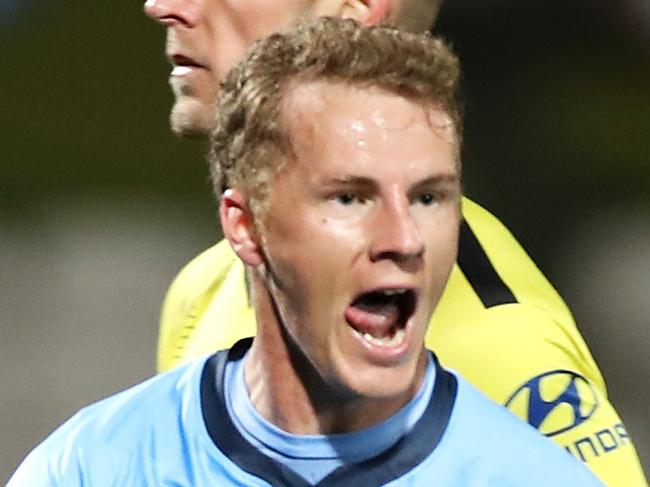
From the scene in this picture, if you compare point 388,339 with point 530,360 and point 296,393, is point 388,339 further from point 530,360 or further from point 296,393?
point 530,360

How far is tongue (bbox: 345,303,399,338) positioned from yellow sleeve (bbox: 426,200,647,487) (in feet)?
0.81

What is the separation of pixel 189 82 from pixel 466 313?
42 centimetres

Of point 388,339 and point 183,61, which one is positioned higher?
point 183,61

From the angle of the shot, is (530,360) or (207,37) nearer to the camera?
(530,360)

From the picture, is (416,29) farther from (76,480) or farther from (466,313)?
(76,480)

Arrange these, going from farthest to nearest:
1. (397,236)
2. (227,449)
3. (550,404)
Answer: (550,404)
(227,449)
(397,236)

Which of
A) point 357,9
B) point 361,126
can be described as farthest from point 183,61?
point 361,126

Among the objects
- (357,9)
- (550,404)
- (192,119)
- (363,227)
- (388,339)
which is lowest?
(550,404)

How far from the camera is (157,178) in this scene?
4.60 metres

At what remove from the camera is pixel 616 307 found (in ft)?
14.3

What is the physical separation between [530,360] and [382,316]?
28 cm

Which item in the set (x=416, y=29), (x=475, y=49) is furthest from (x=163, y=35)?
(x=416, y=29)

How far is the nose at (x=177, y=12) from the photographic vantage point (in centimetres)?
191

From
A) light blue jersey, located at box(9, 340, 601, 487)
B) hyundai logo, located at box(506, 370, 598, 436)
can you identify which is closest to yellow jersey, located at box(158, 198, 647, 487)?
hyundai logo, located at box(506, 370, 598, 436)
